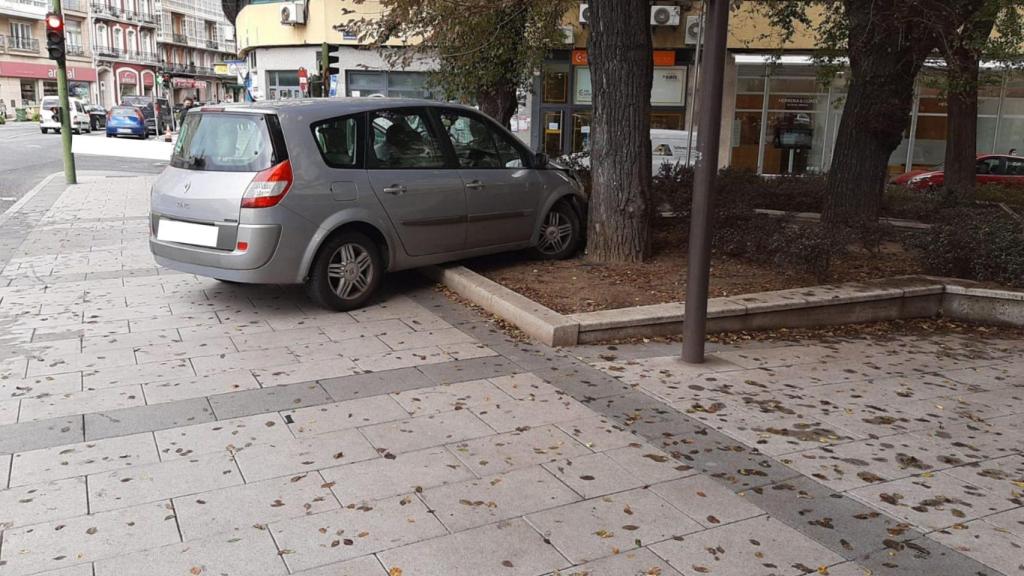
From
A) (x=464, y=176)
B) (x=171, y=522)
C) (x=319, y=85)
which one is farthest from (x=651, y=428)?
(x=319, y=85)

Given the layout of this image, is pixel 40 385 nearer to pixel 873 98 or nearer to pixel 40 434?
pixel 40 434

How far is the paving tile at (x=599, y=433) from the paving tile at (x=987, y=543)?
1497mm

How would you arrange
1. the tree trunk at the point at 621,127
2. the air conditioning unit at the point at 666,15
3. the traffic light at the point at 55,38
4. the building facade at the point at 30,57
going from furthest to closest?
the building facade at the point at 30,57 → the air conditioning unit at the point at 666,15 → the traffic light at the point at 55,38 → the tree trunk at the point at 621,127

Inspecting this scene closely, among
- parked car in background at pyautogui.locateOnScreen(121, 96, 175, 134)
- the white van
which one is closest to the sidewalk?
the white van

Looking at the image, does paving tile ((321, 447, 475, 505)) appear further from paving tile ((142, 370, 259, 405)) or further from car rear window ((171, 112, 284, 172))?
car rear window ((171, 112, 284, 172))

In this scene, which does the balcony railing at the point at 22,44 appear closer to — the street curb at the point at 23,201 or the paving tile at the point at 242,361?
the street curb at the point at 23,201

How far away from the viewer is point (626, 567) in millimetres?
3191

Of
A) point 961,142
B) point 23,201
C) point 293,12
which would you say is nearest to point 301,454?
point 23,201

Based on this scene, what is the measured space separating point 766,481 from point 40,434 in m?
3.66

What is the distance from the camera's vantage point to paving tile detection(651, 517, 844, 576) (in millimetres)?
3213

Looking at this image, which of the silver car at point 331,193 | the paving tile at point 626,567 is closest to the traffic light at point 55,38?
the silver car at point 331,193

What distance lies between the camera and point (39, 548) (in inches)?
129

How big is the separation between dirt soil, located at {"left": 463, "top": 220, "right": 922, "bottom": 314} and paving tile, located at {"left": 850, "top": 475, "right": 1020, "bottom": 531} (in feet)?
10.1

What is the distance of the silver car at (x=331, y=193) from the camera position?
256 inches
